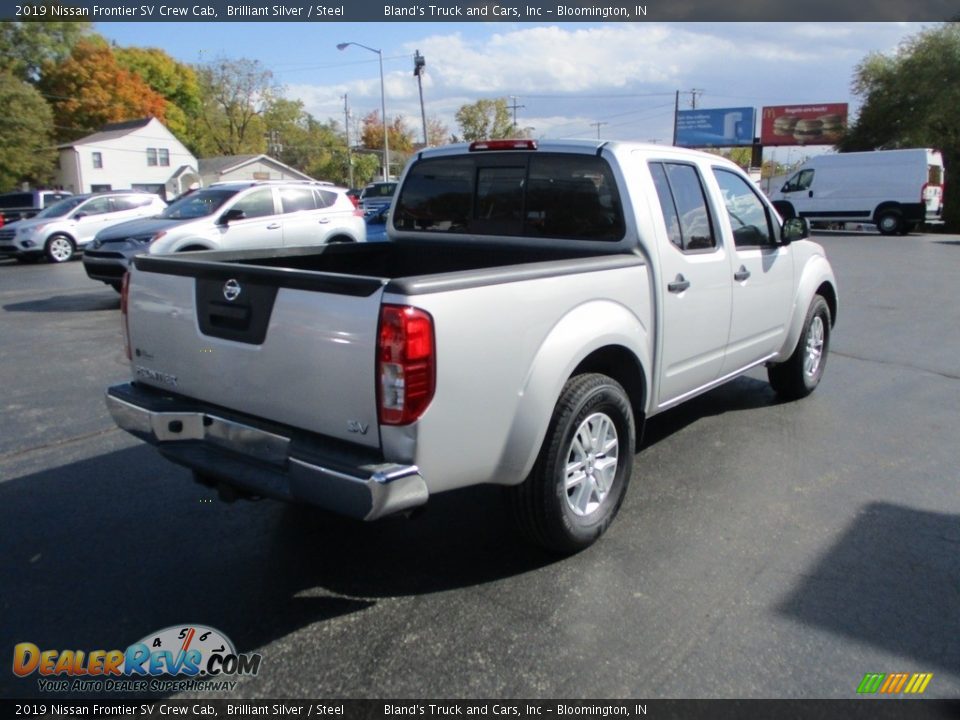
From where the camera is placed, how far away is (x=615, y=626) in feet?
10.0

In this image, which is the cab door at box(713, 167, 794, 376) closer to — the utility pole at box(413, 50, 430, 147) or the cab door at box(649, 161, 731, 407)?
the cab door at box(649, 161, 731, 407)

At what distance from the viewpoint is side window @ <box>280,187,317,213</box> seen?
42.0ft

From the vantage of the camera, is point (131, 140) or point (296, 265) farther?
point (131, 140)

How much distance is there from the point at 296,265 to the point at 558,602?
8.37 feet

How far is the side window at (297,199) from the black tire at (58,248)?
30.0 feet

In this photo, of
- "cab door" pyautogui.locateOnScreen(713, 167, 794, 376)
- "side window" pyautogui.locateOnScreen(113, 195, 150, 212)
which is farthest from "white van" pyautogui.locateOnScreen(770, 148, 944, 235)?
"cab door" pyautogui.locateOnScreen(713, 167, 794, 376)

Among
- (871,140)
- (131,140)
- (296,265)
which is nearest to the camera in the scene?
(296,265)

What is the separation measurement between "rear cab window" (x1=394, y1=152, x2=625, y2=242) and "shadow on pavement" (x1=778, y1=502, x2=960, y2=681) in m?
1.95

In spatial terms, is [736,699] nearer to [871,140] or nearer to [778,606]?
[778,606]

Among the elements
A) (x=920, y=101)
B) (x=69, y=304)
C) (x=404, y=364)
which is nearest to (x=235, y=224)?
(x=69, y=304)

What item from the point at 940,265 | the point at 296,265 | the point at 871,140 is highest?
the point at 871,140

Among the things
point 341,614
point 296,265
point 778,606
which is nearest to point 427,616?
point 341,614

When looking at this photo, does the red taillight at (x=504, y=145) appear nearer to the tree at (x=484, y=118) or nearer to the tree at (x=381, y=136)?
the tree at (x=484, y=118)

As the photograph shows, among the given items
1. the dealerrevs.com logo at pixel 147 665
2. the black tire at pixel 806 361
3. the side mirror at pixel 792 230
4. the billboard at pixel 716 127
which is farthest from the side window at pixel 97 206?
the billboard at pixel 716 127
